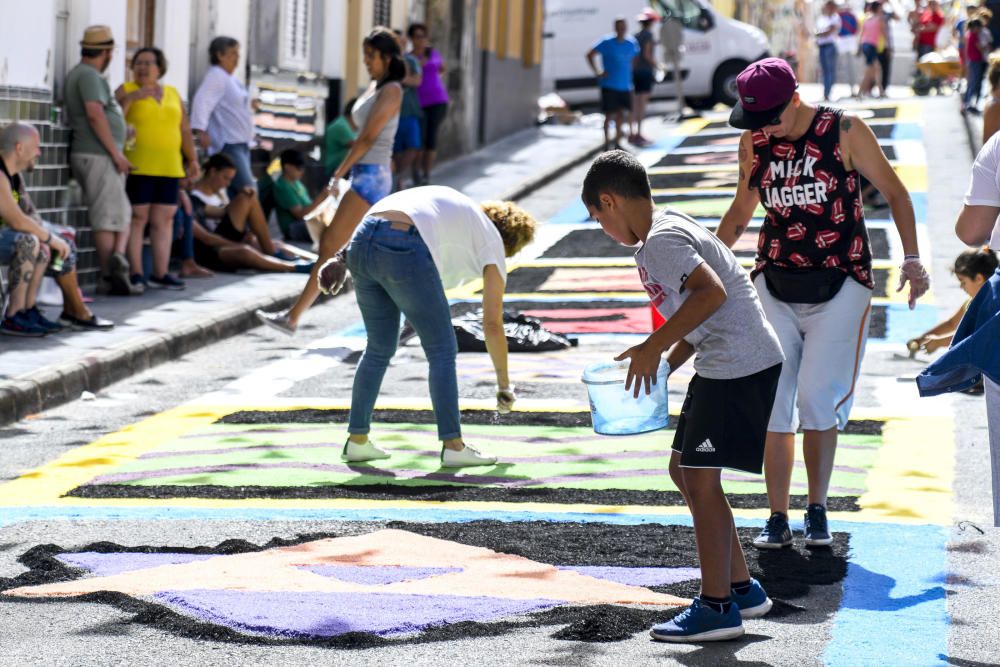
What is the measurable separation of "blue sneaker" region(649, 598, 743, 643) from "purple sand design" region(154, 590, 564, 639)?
1.59 feet

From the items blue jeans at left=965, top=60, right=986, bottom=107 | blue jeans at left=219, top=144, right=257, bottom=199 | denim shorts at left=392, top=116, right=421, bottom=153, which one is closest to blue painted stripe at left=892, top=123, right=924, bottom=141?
blue jeans at left=965, top=60, right=986, bottom=107

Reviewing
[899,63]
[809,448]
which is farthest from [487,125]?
[899,63]

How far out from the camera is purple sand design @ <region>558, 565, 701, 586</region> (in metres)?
5.57

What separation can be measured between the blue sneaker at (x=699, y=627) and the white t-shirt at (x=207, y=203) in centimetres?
1094

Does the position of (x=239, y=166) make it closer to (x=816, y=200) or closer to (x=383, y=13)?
(x=383, y=13)

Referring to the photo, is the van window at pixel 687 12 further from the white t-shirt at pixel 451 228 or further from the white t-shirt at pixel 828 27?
the white t-shirt at pixel 451 228

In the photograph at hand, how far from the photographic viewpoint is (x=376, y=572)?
5660 millimetres

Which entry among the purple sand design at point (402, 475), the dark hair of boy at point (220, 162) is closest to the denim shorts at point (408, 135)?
the dark hair of boy at point (220, 162)

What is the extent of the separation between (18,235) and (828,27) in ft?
71.0

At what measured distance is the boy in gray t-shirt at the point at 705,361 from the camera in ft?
15.8

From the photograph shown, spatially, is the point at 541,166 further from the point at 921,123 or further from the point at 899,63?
the point at 899,63

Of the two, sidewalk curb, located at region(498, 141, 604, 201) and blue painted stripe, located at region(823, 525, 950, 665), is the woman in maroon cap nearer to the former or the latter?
blue painted stripe, located at region(823, 525, 950, 665)

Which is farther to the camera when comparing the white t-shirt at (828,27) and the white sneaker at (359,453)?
the white t-shirt at (828,27)

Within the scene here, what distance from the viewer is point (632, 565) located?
19.0 ft
